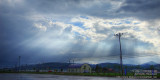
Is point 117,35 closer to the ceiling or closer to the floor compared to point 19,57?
closer to the ceiling

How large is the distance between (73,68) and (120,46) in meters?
55.1

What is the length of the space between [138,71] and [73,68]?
66528 millimetres

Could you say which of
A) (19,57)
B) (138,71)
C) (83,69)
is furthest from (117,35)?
(19,57)

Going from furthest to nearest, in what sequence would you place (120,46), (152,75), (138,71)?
(120,46) < (138,71) < (152,75)

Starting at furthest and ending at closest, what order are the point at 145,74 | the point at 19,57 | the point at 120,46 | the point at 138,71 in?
1. the point at 19,57
2. the point at 120,46
3. the point at 138,71
4. the point at 145,74

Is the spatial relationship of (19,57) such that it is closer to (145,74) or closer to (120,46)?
(120,46)

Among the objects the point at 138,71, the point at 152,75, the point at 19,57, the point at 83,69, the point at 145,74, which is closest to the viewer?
the point at 152,75

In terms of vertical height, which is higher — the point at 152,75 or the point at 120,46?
the point at 120,46

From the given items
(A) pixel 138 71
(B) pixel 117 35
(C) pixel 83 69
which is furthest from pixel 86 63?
(A) pixel 138 71

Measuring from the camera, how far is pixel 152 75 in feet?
129

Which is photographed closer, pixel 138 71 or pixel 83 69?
pixel 138 71

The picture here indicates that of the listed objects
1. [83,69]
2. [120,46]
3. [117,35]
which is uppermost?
[117,35]

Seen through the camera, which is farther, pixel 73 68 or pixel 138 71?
pixel 73 68

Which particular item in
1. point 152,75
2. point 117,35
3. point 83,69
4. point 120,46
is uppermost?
point 117,35
